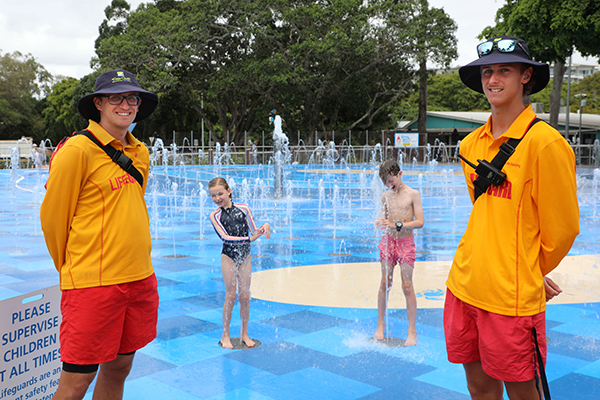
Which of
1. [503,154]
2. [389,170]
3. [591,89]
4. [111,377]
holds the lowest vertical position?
[111,377]

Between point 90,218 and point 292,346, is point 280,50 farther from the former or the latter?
point 90,218

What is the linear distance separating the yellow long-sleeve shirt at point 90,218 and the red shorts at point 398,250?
99.8 inches

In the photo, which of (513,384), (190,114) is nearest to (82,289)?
(513,384)

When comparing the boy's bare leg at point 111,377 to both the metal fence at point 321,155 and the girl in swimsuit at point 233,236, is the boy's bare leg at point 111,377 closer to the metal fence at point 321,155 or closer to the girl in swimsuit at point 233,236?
the girl in swimsuit at point 233,236

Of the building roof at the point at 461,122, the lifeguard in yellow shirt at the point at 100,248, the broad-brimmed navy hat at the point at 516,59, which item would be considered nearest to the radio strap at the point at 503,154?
the broad-brimmed navy hat at the point at 516,59

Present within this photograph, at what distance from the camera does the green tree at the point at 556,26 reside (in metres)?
23.0

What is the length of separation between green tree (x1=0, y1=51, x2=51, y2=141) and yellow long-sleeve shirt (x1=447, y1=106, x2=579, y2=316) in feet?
232

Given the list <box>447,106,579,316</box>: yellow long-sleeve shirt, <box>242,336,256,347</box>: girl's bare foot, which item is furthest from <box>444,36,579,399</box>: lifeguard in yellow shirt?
<box>242,336,256,347</box>: girl's bare foot

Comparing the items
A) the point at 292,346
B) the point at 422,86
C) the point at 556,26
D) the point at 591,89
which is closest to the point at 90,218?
the point at 292,346

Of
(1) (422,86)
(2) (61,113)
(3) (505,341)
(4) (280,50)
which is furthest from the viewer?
(2) (61,113)

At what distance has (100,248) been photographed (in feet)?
9.12

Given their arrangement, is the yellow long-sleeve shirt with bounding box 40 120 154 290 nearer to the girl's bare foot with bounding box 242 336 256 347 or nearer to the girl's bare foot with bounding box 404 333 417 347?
the girl's bare foot with bounding box 242 336 256 347

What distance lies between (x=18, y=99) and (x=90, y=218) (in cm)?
7391

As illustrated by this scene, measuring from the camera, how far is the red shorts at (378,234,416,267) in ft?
16.1
